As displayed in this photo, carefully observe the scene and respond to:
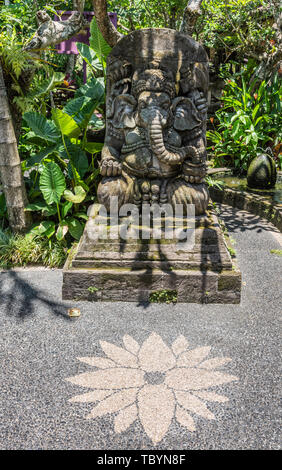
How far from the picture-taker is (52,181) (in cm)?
433

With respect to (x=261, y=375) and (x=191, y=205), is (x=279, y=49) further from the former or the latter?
(x=261, y=375)

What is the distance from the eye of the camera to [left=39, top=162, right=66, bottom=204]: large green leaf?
14.1ft

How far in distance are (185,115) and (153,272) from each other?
5.26 feet

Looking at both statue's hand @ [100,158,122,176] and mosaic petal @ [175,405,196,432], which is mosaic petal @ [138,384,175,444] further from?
statue's hand @ [100,158,122,176]

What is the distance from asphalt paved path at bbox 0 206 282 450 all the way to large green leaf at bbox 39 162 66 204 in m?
0.98

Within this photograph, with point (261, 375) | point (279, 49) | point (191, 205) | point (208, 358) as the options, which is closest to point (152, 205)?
point (191, 205)

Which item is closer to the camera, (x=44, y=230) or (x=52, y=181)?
(x=52, y=181)

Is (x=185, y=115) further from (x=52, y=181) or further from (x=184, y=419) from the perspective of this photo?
(x=184, y=419)

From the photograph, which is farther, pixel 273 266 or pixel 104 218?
pixel 273 266

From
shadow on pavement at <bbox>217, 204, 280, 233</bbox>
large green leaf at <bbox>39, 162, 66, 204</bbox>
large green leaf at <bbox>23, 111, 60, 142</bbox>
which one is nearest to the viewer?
large green leaf at <bbox>39, 162, 66, 204</bbox>

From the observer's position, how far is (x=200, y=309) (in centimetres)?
358

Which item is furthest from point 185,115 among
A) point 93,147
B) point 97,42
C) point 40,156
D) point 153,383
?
point 153,383

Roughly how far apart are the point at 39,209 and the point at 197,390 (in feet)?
9.23

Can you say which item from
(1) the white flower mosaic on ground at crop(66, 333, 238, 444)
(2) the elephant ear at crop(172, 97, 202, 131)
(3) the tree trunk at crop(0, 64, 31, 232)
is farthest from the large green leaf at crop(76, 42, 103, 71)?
(1) the white flower mosaic on ground at crop(66, 333, 238, 444)
